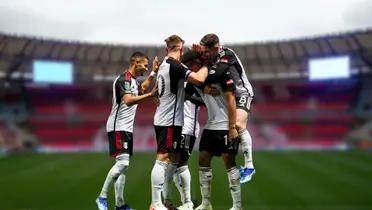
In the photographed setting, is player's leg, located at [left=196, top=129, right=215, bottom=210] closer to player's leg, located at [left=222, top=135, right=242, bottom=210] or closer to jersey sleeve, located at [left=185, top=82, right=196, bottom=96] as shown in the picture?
player's leg, located at [left=222, top=135, right=242, bottom=210]

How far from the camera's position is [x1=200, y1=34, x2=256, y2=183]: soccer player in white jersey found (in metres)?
5.90

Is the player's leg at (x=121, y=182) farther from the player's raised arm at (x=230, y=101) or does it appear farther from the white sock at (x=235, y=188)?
the player's raised arm at (x=230, y=101)

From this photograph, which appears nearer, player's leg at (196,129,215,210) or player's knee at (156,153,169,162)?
player's knee at (156,153,169,162)

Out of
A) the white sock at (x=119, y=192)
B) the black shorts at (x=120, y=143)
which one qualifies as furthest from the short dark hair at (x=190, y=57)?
the white sock at (x=119, y=192)

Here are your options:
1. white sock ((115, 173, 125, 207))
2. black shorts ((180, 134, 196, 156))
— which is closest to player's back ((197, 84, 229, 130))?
black shorts ((180, 134, 196, 156))

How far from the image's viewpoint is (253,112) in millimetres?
38906

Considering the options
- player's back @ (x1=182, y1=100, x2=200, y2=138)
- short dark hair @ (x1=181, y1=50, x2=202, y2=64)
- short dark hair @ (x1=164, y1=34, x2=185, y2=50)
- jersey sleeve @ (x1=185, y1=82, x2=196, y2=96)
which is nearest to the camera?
short dark hair @ (x1=164, y1=34, x2=185, y2=50)

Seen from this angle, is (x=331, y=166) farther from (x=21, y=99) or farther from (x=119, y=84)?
(x=21, y=99)

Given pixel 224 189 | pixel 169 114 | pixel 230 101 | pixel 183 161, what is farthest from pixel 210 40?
pixel 224 189

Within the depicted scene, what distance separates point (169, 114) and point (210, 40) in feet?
3.69

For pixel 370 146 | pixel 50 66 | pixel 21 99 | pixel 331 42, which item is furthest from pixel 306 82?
pixel 21 99

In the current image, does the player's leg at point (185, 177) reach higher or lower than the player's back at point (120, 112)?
lower

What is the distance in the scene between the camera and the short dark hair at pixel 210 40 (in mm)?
5879

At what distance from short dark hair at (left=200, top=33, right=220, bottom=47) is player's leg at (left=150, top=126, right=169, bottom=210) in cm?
125
